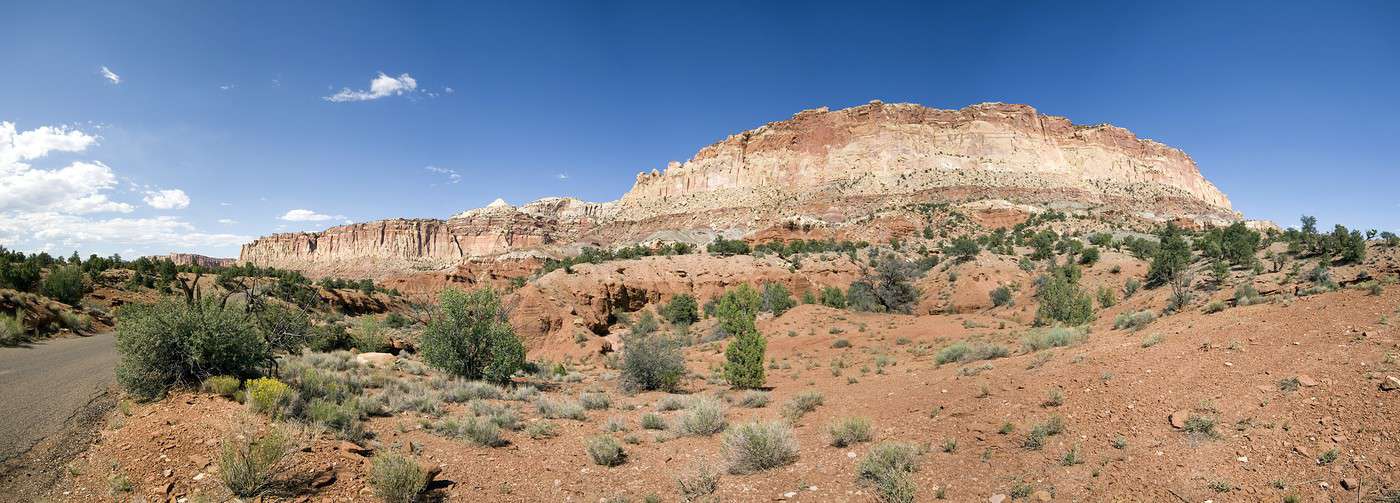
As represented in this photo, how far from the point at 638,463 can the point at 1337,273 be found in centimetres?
2438

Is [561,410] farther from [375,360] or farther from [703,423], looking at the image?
[375,360]

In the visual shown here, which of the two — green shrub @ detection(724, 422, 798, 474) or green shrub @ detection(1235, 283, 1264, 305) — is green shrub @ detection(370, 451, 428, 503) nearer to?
green shrub @ detection(724, 422, 798, 474)

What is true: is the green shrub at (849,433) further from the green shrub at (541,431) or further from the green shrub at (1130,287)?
the green shrub at (1130,287)

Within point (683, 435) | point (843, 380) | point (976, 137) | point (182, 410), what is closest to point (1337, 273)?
point (843, 380)

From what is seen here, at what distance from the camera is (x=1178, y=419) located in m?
6.16

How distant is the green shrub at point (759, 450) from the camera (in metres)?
7.05

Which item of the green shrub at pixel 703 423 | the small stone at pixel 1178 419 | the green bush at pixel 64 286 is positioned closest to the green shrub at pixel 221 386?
the green shrub at pixel 703 423

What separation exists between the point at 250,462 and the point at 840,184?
3186 inches

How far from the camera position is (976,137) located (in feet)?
279

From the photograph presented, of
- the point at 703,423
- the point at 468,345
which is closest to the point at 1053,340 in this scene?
the point at 703,423

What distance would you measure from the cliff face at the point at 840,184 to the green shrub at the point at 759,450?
2263 inches

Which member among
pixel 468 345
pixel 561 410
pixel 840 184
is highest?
pixel 840 184

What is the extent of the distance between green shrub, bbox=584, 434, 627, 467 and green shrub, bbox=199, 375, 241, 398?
492 centimetres

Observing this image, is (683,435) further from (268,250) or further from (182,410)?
(268,250)
